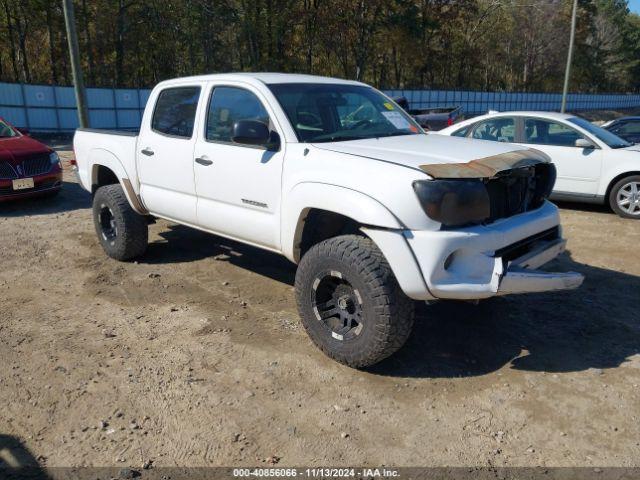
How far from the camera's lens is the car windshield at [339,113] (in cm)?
417

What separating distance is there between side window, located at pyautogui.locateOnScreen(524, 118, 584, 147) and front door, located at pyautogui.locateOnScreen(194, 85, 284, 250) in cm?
566

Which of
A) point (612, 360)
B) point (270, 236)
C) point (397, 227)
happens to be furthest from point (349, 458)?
point (612, 360)

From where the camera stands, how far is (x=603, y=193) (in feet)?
26.5

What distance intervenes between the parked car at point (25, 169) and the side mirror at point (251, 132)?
608 centimetres

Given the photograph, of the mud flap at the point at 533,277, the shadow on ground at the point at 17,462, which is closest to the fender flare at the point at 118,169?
the shadow on ground at the point at 17,462

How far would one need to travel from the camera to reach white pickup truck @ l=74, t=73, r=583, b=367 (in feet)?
10.7

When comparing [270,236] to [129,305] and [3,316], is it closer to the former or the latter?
[129,305]

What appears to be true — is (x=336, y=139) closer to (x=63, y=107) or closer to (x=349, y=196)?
(x=349, y=196)

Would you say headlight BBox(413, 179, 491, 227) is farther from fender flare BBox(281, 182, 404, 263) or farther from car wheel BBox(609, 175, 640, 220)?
car wheel BBox(609, 175, 640, 220)

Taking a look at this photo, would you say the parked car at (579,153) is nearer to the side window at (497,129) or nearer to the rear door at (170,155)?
the side window at (497,129)

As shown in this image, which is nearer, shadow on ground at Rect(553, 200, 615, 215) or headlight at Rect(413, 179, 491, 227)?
headlight at Rect(413, 179, 491, 227)

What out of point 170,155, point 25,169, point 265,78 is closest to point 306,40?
point 25,169

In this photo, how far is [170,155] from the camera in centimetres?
494

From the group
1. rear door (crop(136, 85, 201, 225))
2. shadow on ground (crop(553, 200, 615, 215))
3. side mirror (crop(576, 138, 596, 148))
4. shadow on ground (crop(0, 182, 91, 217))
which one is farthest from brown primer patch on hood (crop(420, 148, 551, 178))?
shadow on ground (crop(0, 182, 91, 217))
